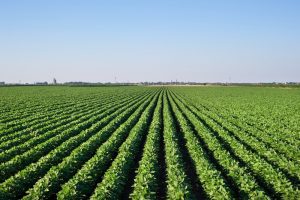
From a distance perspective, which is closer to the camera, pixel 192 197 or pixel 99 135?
pixel 192 197

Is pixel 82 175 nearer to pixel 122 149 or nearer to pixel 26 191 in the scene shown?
pixel 26 191

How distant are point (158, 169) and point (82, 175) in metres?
2.97

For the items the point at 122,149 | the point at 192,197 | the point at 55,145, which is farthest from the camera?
the point at 55,145

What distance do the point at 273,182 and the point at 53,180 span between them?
6.97 m

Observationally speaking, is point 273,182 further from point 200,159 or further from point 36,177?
point 36,177

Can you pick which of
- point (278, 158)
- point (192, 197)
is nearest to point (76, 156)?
point (192, 197)

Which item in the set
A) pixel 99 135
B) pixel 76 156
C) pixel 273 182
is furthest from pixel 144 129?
pixel 273 182

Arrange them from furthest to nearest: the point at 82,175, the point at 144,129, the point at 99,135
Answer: the point at 144,129 → the point at 99,135 → the point at 82,175

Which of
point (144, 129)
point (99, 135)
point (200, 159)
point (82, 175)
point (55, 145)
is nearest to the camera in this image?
point (82, 175)

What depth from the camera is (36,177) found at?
34.1 feet

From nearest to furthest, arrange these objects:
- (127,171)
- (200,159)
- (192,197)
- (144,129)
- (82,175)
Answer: (192,197), (82,175), (127,171), (200,159), (144,129)

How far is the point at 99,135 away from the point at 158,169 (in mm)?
6012

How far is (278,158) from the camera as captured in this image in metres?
12.2

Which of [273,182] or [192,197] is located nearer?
[192,197]
